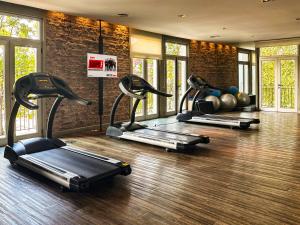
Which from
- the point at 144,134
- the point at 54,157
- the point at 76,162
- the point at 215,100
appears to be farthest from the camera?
the point at 215,100

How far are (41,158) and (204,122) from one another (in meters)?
5.41

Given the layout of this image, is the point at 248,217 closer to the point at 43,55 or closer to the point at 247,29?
the point at 43,55

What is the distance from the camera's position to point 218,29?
932 cm

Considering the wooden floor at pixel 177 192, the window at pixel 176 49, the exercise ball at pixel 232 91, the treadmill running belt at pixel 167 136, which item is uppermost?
the window at pixel 176 49

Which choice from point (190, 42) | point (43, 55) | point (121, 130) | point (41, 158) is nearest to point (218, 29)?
point (190, 42)

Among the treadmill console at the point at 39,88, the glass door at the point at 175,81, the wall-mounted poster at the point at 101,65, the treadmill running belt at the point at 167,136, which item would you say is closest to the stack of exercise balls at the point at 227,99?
the glass door at the point at 175,81

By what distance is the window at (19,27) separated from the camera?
5910 mm

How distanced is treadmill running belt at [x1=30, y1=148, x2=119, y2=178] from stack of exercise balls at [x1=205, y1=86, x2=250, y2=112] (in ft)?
24.3

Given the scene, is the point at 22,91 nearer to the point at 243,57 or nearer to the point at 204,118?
the point at 204,118

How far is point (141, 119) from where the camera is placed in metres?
9.45

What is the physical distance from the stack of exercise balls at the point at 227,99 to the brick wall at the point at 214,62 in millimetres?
945

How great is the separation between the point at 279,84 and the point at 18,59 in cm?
993

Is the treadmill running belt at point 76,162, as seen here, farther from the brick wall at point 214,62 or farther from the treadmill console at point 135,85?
the brick wall at point 214,62

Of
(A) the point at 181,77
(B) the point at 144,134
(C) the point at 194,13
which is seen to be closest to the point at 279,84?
(A) the point at 181,77
